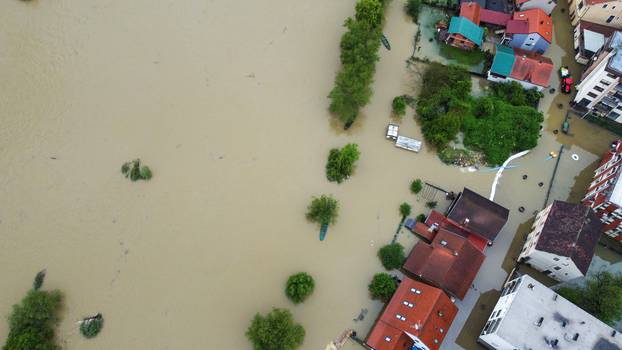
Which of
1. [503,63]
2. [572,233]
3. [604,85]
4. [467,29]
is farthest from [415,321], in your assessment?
[467,29]

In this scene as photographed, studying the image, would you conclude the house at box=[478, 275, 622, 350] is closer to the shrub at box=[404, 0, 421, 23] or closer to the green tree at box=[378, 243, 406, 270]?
the green tree at box=[378, 243, 406, 270]

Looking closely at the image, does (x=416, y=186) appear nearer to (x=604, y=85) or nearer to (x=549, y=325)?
(x=549, y=325)

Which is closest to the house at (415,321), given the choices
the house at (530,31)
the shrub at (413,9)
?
the house at (530,31)

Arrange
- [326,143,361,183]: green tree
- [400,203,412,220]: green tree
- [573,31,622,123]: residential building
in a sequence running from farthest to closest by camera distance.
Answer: [573,31,622,123]: residential building, [326,143,361,183]: green tree, [400,203,412,220]: green tree

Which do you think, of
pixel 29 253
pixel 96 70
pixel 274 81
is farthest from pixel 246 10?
pixel 29 253

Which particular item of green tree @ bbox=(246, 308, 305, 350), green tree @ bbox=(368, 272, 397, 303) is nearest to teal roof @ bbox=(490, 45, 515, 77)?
green tree @ bbox=(368, 272, 397, 303)

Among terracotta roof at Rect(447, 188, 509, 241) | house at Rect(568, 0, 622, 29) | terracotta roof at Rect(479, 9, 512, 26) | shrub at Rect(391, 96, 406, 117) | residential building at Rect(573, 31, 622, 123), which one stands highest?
house at Rect(568, 0, 622, 29)
